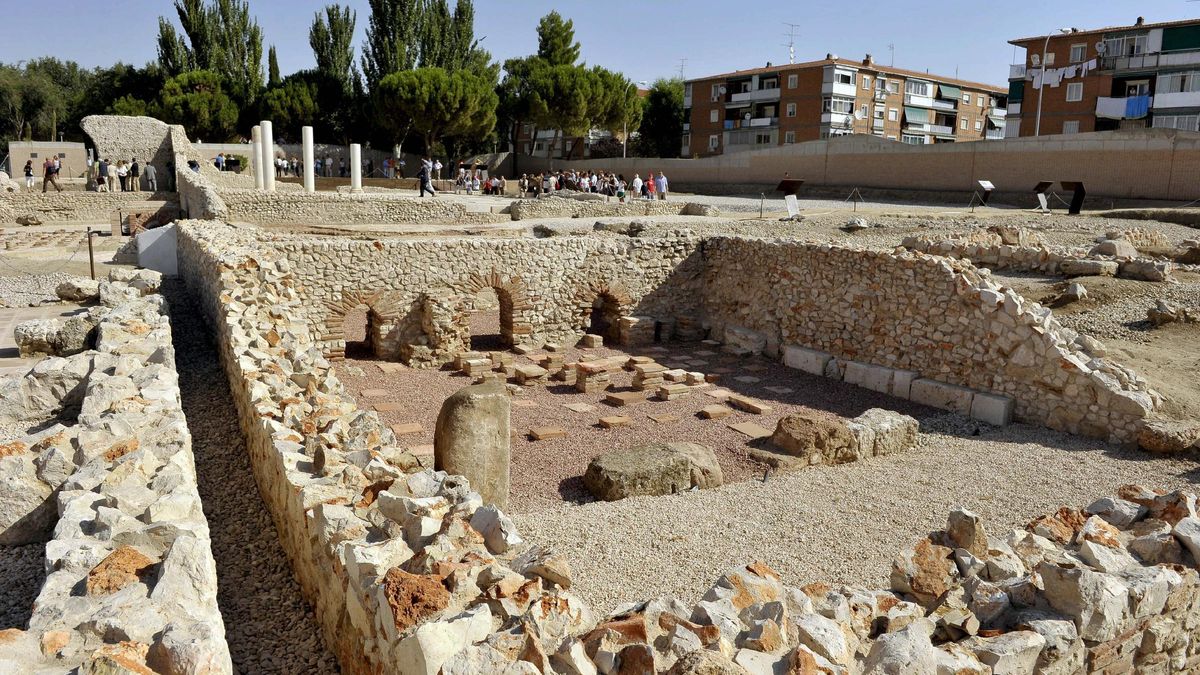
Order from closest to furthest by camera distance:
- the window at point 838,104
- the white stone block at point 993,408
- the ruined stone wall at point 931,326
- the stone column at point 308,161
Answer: the ruined stone wall at point 931,326, the white stone block at point 993,408, the stone column at point 308,161, the window at point 838,104

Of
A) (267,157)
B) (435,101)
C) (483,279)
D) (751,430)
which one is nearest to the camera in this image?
(751,430)

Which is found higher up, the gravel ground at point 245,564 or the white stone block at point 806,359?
the gravel ground at point 245,564

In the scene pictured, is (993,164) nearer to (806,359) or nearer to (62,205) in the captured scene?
(806,359)

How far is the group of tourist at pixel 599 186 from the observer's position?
3219 cm

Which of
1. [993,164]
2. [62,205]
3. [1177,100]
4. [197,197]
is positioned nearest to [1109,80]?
[1177,100]

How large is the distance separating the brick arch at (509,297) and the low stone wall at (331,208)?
10516 mm

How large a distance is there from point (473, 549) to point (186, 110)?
46579 millimetres

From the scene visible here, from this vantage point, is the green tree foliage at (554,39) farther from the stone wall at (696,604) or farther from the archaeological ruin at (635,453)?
the stone wall at (696,604)

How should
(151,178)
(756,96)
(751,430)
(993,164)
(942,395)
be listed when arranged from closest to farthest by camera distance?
(751,430) → (942,395) → (993,164) → (151,178) → (756,96)

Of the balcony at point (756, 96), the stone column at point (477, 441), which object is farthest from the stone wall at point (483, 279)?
the balcony at point (756, 96)

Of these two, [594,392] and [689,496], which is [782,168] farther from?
[689,496]

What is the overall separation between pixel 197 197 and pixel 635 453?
18.2 m

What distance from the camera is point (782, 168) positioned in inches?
1320

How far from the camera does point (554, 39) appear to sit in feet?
173
